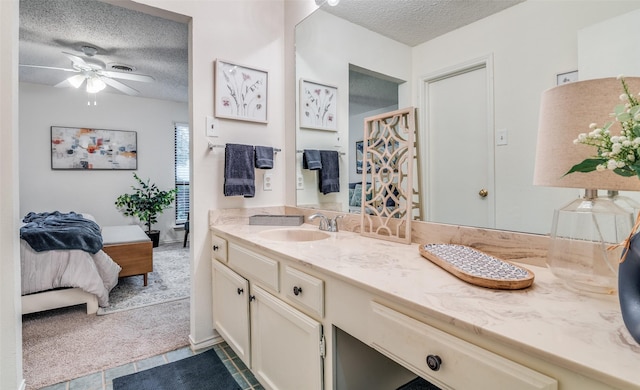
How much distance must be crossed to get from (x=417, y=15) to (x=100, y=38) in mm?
3171

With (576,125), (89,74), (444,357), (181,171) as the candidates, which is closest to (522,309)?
(444,357)

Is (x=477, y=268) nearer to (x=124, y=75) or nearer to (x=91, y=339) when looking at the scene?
(x=91, y=339)

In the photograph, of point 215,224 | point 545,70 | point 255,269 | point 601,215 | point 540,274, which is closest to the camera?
point 601,215

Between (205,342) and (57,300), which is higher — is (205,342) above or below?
below

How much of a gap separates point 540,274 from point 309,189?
148cm

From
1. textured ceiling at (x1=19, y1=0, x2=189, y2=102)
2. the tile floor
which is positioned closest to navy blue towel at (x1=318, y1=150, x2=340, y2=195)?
the tile floor

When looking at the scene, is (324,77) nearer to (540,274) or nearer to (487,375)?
(540,274)

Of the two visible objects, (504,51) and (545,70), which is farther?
(504,51)

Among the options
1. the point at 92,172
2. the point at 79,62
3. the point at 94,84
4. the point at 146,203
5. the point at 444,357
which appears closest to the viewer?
the point at 444,357

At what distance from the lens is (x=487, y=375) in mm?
617

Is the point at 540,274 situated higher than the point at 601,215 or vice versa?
the point at 601,215

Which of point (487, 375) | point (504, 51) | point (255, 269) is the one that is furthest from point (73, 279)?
point (504, 51)

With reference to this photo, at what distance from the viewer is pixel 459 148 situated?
1275 millimetres

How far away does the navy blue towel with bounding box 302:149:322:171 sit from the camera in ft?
6.86
